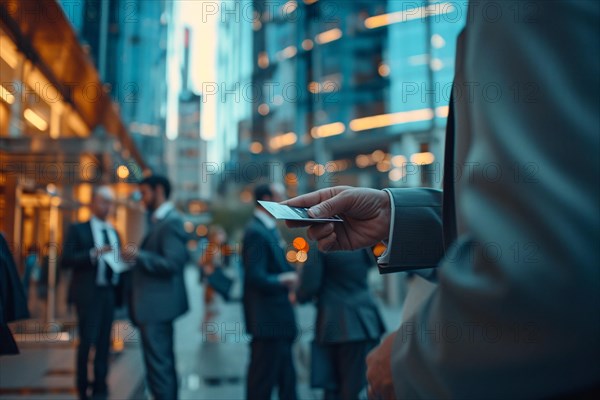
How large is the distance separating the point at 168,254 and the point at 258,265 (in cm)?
80

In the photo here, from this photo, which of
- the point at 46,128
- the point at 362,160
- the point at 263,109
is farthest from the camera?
the point at 263,109

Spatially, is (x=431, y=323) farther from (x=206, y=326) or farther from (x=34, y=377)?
(x=206, y=326)

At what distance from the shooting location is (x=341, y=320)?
4.00 m

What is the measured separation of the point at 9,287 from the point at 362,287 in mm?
2953

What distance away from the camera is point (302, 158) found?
43344 millimetres

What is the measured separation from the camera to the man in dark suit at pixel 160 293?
411 cm

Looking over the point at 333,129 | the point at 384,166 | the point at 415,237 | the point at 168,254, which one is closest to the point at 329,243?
the point at 415,237

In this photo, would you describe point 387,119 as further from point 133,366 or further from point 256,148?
point 133,366

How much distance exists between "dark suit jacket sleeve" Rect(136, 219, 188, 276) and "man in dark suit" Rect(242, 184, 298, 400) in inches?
22.4

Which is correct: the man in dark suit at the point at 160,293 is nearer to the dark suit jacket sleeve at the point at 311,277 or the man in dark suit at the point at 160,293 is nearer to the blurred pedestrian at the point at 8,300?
the dark suit jacket sleeve at the point at 311,277

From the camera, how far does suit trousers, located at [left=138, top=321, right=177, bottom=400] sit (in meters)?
4.09

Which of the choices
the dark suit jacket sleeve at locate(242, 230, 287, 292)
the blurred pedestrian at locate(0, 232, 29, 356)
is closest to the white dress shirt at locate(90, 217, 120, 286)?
the dark suit jacket sleeve at locate(242, 230, 287, 292)

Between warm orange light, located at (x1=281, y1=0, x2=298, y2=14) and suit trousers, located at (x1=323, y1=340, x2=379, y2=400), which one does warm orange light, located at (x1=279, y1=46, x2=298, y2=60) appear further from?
suit trousers, located at (x1=323, y1=340, x2=379, y2=400)

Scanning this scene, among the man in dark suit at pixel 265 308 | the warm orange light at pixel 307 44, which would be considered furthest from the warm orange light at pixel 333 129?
the man in dark suit at pixel 265 308
